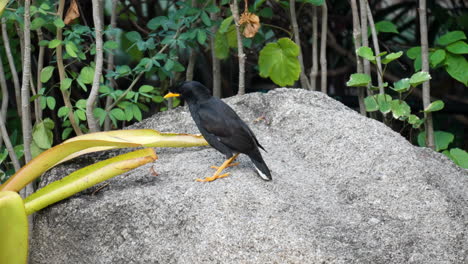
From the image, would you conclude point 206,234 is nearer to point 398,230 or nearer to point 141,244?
point 141,244

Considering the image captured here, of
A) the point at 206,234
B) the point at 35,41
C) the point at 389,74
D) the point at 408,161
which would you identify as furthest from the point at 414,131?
the point at 35,41

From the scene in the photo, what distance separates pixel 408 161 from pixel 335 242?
758 mm

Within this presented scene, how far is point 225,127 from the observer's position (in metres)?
3.28

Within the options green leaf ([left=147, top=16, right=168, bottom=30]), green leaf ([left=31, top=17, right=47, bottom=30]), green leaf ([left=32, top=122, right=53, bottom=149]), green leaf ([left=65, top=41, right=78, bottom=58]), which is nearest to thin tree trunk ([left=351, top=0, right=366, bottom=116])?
green leaf ([left=147, top=16, right=168, bottom=30])

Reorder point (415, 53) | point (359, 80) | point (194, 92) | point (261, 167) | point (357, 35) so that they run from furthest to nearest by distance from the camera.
A: point (415, 53) → point (357, 35) → point (359, 80) → point (194, 92) → point (261, 167)

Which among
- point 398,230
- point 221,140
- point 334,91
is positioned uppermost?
point 221,140

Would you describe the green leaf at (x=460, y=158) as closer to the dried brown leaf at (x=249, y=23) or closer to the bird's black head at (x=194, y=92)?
the dried brown leaf at (x=249, y=23)

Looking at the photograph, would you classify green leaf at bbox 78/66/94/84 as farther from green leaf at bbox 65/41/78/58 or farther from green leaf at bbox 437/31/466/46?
green leaf at bbox 437/31/466/46

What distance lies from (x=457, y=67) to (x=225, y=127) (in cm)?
176

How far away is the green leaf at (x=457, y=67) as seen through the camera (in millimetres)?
4238

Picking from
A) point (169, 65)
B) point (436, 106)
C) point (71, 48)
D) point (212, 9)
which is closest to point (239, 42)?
point (212, 9)

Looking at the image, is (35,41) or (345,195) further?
(35,41)

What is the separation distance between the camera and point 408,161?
11.2 ft

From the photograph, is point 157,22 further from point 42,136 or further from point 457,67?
point 457,67
